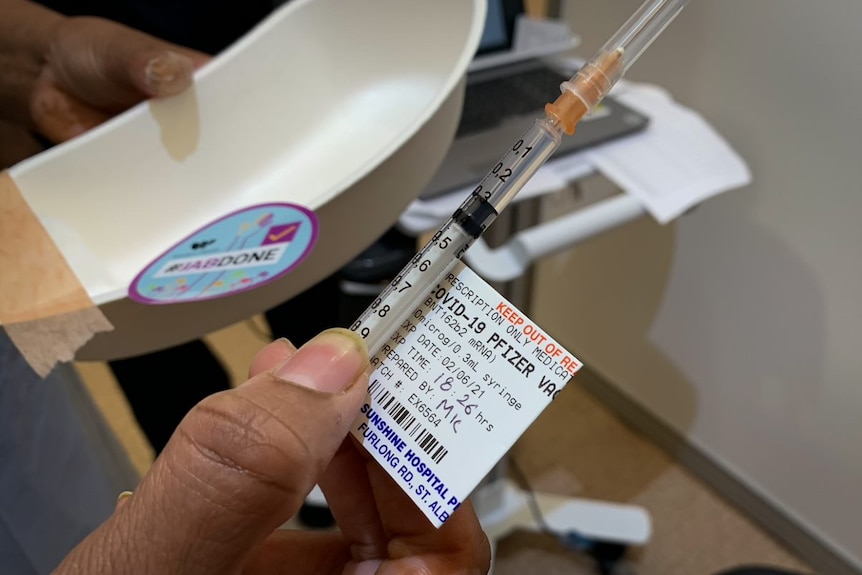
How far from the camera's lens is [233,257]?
0.43 meters

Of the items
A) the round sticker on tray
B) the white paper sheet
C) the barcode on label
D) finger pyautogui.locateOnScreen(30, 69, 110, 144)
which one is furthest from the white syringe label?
finger pyautogui.locateOnScreen(30, 69, 110, 144)

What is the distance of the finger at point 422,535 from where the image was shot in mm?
298

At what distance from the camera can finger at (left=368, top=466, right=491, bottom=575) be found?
298 mm

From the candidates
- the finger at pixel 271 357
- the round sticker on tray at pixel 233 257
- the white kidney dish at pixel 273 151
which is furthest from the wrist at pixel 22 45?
the finger at pixel 271 357

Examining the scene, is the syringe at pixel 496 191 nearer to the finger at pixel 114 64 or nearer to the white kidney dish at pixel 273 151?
the white kidney dish at pixel 273 151

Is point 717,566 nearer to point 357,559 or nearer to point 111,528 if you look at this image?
point 357,559

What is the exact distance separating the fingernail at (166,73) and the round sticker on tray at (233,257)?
138 mm

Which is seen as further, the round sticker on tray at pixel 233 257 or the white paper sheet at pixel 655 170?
the white paper sheet at pixel 655 170

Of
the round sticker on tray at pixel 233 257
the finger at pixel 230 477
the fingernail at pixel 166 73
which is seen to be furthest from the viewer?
the fingernail at pixel 166 73

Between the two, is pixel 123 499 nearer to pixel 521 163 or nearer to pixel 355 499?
pixel 355 499

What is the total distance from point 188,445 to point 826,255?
0.81 meters

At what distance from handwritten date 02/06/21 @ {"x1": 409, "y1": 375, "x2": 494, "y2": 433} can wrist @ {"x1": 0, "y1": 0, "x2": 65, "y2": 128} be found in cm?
50

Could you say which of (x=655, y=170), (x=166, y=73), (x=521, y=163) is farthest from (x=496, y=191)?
(x=655, y=170)

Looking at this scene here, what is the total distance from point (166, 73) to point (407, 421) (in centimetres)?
38
